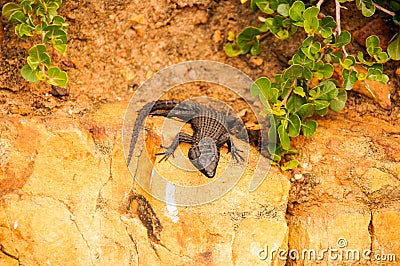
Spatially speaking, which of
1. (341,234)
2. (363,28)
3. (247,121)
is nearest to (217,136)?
(247,121)

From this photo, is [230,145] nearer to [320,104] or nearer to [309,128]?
[309,128]

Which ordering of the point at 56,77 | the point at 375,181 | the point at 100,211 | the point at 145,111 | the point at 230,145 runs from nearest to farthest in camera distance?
the point at 100,211, the point at 375,181, the point at 56,77, the point at 230,145, the point at 145,111

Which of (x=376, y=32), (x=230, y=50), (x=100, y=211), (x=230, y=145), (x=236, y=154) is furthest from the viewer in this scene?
(x=230, y=50)

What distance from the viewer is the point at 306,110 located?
16.3ft

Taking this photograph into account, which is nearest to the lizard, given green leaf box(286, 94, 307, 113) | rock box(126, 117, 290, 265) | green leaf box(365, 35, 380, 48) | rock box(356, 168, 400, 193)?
rock box(126, 117, 290, 265)

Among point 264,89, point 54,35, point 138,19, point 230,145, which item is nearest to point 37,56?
point 54,35

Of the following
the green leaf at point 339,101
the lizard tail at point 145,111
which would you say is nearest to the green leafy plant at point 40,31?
the lizard tail at point 145,111

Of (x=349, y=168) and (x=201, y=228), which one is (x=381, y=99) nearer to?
(x=349, y=168)

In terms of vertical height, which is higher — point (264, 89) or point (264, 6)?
point (264, 6)

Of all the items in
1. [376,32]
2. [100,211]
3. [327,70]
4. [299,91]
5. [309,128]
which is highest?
[376,32]

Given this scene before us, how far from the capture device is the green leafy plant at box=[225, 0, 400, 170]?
4879mm

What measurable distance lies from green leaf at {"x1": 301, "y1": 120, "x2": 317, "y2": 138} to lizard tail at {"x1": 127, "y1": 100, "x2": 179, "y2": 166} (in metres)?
1.34

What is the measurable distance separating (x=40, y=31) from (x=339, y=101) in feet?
9.23

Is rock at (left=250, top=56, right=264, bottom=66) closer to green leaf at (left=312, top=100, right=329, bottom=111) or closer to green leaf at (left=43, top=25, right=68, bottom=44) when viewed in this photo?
green leaf at (left=312, top=100, right=329, bottom=111)
